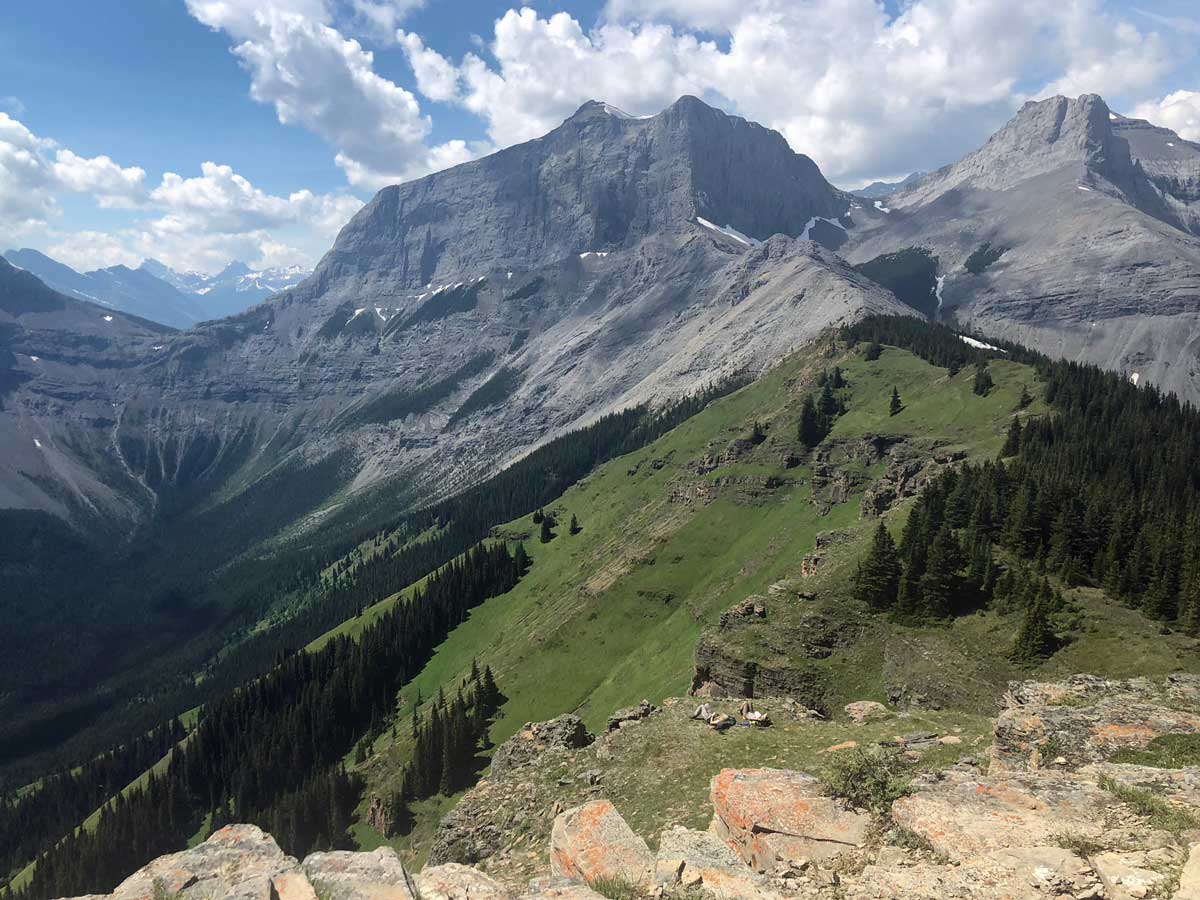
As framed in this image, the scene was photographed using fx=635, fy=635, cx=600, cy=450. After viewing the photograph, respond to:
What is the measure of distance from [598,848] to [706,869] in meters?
4.71

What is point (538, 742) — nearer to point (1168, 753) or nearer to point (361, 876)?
point (361, 876)

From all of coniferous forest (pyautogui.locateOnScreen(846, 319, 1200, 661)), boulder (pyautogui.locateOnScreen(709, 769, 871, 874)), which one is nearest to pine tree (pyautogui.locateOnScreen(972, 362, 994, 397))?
coniferous forest (pyautogui.locateOnScreen(846, 319, 1200, 661))

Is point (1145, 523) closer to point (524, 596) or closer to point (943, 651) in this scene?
point (943, 651)

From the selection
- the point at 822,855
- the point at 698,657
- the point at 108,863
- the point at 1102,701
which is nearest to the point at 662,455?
the point at 698,657

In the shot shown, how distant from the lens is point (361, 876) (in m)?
16.2

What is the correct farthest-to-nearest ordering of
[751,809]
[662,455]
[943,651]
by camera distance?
[662,455], [943,651], [751,809]

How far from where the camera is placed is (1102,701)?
90.8ft

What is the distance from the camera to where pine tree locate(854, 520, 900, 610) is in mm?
54688

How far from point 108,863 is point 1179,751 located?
429 feet

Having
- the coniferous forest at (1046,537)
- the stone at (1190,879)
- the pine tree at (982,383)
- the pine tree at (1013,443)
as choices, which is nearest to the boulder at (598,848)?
the stone at (1190,879)

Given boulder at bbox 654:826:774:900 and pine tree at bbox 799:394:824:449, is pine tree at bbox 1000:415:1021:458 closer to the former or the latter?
pine tree at bbox 799:394:824:449

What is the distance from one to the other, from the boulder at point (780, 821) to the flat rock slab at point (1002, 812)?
1.88 metres

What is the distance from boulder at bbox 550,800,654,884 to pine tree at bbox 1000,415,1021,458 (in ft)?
280

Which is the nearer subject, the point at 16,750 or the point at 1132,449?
the point at 1132,449
